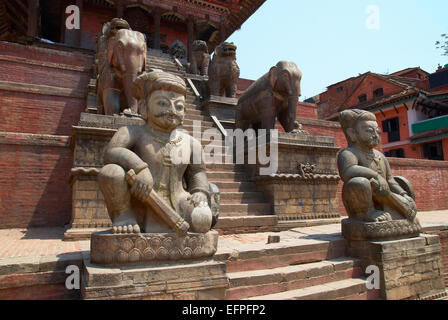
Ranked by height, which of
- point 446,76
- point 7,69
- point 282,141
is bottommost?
point 282,141

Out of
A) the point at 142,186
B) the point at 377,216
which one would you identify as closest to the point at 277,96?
the point at 377,216

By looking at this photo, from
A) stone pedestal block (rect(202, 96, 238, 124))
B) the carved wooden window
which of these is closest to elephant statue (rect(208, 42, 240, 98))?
stone pedestal block (rect(202, 96, 238, 124))

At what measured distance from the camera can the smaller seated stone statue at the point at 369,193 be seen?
13.1 feet

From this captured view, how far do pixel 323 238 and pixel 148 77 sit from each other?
3186mm

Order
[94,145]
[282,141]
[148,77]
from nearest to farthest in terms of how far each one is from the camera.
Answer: [148,77], [94,145], [282,141]

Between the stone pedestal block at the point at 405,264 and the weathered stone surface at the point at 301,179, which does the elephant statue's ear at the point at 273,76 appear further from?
the stone pedestal block at the point at 405,264

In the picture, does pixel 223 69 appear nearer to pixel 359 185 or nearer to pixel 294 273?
pixel 359 185

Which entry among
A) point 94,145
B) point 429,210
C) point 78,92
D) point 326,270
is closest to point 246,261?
point 326,270

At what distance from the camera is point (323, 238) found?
436cm

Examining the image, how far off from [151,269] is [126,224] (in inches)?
18.2

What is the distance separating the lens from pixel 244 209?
566 centimetres

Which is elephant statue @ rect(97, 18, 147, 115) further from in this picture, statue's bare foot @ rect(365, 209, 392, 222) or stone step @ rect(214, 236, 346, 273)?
statue's bare foot @ rect(365, 209, 392, 222)

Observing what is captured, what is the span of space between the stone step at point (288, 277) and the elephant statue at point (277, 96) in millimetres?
3298
